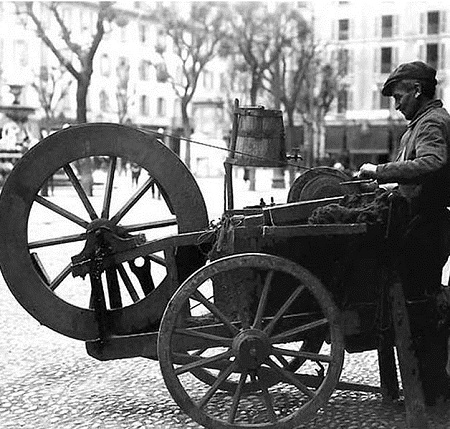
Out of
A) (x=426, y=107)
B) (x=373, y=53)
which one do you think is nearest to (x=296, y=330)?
(x=426, y=107)

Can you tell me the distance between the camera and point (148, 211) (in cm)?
2217

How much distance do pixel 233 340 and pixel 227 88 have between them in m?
58.3

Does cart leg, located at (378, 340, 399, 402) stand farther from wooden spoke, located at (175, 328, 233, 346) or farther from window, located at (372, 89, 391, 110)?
window, located at (372, 89, 391, 110)

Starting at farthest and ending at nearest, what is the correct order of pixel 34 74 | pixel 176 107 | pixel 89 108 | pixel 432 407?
pixel 176 107
pixel 89 108
pixel 34 74
pixel 432 407

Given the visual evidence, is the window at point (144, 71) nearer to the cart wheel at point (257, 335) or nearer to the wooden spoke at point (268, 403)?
the cart wheel at point (257, 335)

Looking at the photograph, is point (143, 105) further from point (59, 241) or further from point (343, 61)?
point (59, 241)

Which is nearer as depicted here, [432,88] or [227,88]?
[432,88]

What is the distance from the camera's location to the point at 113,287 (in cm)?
538

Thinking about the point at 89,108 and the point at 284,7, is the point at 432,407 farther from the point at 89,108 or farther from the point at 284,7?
the point at 89,108

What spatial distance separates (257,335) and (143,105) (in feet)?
242

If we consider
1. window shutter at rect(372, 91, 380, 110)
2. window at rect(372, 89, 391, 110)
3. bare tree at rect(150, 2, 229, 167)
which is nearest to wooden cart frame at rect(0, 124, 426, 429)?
bare tree at rect(150, 2, 229, 167)

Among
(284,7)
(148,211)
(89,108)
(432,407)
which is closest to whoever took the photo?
(432,407)

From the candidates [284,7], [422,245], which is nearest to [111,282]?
[422,245]

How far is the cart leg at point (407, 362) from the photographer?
4953 millimetres
